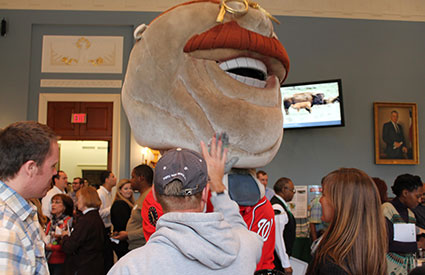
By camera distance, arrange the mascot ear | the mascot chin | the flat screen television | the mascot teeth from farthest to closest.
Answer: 1. the flat screen television
2. the mascot ear
3. the mascot teeth
4. the mascot chin

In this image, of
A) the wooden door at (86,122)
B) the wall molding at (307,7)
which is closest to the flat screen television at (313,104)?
the wall molding at (307,7)

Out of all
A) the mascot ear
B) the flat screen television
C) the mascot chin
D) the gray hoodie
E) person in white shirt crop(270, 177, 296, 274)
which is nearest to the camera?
the gray hoodie

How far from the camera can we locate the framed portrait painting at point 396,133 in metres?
7.06

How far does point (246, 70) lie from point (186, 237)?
3.82 ft

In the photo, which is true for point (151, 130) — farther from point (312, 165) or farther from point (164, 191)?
point (312, 165)

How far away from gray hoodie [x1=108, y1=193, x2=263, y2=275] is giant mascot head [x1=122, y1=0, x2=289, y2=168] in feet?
2.45

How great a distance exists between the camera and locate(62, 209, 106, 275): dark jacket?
353 cm

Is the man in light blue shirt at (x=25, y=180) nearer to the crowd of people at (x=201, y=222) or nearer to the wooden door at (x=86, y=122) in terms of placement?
the crowd of people at (x=201, y=222)

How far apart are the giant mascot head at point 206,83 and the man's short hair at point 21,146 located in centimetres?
57

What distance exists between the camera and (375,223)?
1715 millimetres

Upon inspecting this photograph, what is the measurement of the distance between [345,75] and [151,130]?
19.8ft

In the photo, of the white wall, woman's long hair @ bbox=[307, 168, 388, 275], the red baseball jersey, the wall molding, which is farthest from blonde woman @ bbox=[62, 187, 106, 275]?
the white wall

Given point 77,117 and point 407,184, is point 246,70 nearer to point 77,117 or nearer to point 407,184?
point 407,184

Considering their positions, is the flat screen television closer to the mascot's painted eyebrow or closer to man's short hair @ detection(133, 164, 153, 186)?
man's short hair @ detection(133, 164, 153, 186)
